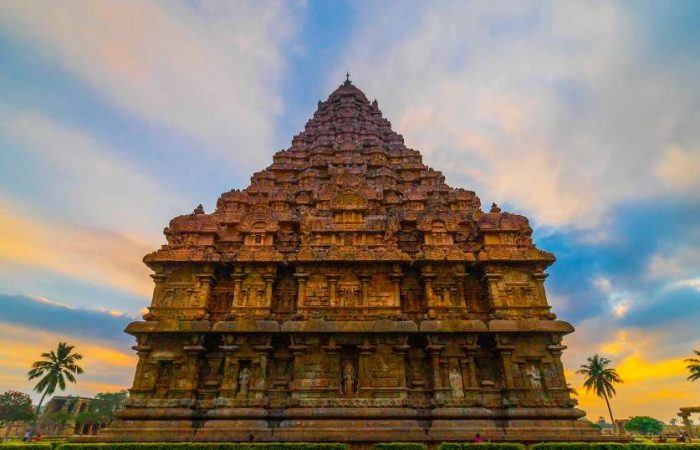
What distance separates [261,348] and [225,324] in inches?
77.3

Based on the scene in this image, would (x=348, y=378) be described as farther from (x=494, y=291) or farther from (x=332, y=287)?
(x=494, y=291)

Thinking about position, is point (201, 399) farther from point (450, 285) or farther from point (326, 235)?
point (450, 285)

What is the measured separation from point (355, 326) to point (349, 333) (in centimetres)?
40

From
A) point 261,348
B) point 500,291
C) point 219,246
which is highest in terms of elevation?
point 219,246

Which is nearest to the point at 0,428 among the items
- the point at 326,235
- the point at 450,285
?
the point at 326,235

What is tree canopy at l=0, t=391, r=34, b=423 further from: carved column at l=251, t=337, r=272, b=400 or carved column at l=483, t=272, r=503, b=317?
carved column at l=483, t=272, r=503, b=317

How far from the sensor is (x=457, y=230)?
19.9 m

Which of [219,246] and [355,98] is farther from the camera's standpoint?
[355,98]

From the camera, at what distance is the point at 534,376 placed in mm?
16250

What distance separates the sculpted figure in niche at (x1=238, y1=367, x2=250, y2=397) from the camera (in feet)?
53.4

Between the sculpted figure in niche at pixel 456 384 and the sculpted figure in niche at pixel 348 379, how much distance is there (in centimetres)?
425

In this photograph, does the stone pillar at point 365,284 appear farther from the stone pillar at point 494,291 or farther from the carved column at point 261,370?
the stone pillar at point 494,291

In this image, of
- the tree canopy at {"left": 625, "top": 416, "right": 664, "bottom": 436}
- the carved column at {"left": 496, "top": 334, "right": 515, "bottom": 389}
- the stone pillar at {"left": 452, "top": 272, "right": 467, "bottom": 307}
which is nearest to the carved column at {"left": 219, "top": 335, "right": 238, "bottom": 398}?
the stone pillar at {"left": 452, "top": 272, "right": 467, "bottom": 307}

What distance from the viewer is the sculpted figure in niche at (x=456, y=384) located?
15.9 meters
